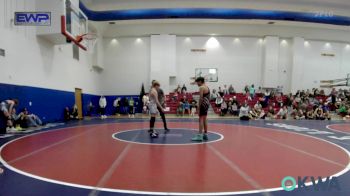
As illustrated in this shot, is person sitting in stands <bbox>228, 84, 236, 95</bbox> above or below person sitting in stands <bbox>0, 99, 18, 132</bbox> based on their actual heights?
above

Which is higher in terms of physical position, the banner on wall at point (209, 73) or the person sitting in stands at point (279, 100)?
the banner on wall at point (209, 73)

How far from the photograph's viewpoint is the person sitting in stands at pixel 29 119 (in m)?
9.63

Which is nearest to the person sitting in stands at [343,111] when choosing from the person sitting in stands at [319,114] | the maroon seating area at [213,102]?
the person sitting in stands at [319,114]

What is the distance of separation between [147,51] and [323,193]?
20.6m

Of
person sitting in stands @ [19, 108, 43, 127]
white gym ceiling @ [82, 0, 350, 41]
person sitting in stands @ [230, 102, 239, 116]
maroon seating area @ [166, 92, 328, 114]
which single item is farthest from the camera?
maroon seating area @ [166, 92, 328, 114]

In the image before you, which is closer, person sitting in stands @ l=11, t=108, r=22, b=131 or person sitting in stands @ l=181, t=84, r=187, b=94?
person sitting in stands @ l=11, t=108, r=22, b=131

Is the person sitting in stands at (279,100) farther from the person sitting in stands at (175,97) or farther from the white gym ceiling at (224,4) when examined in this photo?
the person sitting in stands at (175,97)

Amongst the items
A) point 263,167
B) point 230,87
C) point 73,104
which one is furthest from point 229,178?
point 230,87

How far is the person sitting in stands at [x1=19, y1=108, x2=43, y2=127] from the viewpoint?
9.63 metres

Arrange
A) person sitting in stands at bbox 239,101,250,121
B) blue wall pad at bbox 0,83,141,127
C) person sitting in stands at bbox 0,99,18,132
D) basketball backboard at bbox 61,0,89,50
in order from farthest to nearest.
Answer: person sitting in stands at bbox 239,101,250,121, basketball backboard at bbox 61,0,89,50, blue wall pad at bbox 0,83,141,127, person sitting in stands at bbox 0,99,18,132

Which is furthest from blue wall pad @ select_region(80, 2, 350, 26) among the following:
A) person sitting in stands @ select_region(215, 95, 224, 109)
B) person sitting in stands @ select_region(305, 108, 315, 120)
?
person sitting in stands @ select_region(305, 108, 315, 120)

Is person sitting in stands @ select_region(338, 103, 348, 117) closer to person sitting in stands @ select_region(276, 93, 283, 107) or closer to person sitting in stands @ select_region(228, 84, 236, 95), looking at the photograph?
person sitting in stands @ select_region(276, 93, 283, 107)

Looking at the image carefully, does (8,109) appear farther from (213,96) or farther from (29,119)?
(213,96)

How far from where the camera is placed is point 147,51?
2230 centimetres
